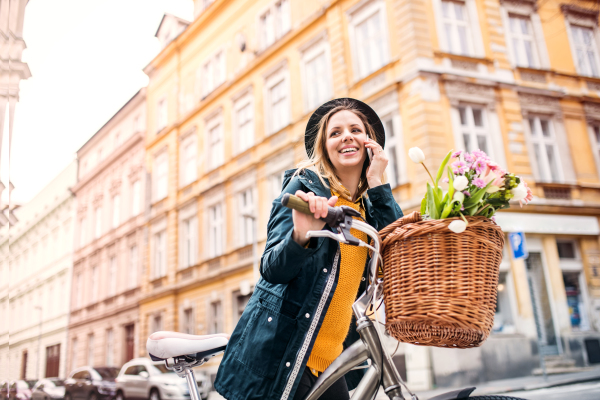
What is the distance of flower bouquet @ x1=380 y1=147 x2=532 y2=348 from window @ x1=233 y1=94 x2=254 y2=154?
10930mm

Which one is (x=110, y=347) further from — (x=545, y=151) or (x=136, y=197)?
(x=545, y=151)

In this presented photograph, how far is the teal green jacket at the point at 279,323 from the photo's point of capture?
1259 millimetres

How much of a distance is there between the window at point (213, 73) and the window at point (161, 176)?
7.88 ft

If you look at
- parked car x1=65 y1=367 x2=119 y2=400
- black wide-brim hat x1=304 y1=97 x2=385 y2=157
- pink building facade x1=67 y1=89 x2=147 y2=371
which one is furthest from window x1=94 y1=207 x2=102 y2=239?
black wide-brim hat x1=304 y1=97 x2=385 y2=157

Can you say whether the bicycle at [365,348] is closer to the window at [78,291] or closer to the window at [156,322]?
the window at [156,322]

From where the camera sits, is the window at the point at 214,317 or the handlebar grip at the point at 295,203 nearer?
the handlebar grip at the point at 295,203

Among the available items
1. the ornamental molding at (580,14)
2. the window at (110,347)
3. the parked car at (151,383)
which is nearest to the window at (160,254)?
the window at (110,347)

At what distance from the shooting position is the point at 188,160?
14148 millimetres

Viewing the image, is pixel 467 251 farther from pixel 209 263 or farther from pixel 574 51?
pixel 209 263

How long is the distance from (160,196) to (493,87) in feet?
31.3

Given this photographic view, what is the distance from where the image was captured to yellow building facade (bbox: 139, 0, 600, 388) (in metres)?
8.07

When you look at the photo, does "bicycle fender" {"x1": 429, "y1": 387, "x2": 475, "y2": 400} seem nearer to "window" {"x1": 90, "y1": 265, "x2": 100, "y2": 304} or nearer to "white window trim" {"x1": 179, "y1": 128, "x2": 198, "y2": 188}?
"white window trim" {"x1": 179, "y1": 128, "x2": 198, "y2": 188}

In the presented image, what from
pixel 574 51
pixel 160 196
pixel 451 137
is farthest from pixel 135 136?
pixel 574 51

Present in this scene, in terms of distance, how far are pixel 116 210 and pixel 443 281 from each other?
1544 centimetres
